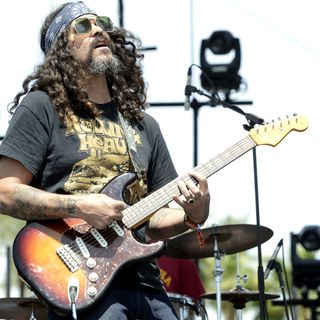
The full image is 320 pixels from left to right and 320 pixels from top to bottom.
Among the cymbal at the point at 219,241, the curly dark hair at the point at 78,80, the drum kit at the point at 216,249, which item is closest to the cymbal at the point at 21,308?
the drum kit at the point at 216,249

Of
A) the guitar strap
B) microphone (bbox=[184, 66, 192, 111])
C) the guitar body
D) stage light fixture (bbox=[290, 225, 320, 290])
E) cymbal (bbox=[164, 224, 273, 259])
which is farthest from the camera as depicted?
stage light fixture (bbox=[290, 225, 320, 290])

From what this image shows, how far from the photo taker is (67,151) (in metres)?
5.16

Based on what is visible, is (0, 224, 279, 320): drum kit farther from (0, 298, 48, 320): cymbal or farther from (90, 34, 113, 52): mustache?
(90, 34, 113, 52): mustache

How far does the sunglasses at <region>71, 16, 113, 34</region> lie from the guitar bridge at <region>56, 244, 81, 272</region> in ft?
3.84

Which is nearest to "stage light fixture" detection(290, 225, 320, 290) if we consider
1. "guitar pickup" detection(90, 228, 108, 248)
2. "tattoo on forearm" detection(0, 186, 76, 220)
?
"guitar pickup" detection(90, 228, 108, 248)

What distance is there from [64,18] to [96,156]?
2.89 ft

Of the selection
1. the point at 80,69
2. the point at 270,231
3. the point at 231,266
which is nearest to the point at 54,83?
the point at 80,69

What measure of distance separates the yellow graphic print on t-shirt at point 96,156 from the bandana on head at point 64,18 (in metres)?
0.59

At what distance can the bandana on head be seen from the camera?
564 centimetres

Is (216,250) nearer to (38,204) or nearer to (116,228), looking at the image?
(116,228)

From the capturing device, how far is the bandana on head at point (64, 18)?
5641mm

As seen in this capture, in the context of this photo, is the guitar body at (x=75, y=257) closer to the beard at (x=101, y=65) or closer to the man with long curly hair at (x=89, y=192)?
the man with long curly hair at (x=89, y=192)

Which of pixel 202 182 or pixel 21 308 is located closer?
pixel 202 182

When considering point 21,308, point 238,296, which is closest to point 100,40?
point 21,308
